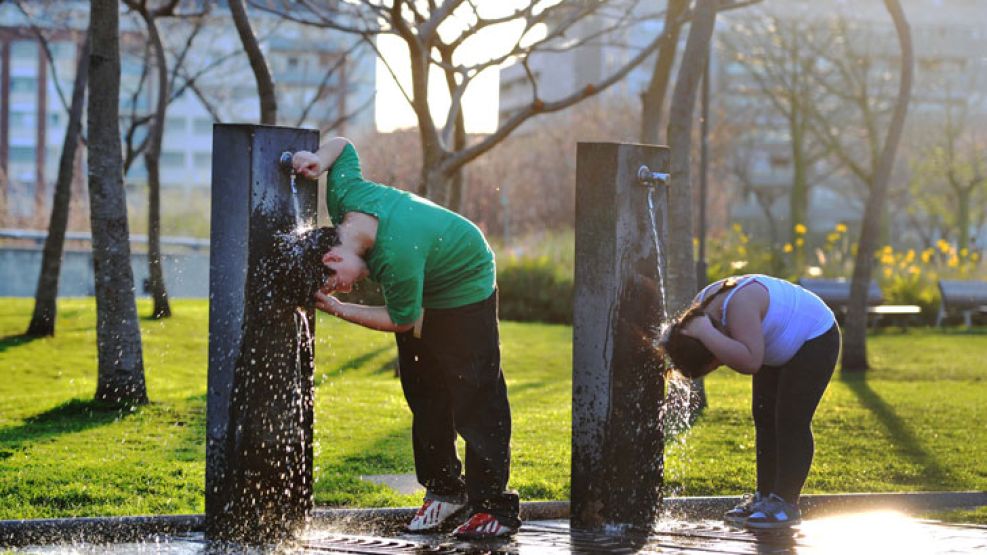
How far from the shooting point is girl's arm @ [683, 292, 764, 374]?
19.0 ft

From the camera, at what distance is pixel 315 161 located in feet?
18.1

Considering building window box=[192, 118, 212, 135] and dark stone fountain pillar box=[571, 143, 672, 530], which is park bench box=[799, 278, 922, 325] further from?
building window box=[192, 118, 212, 135]

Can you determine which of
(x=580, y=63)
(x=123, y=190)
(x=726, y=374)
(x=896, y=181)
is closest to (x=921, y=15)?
(x=580, y=63)

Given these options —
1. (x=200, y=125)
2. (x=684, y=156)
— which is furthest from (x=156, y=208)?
(x=200, y=125)

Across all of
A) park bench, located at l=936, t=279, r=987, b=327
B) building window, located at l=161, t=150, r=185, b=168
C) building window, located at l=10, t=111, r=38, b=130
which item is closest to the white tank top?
park bench, located at l=936, t=279, r=987, b=327

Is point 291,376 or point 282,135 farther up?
point 282,135

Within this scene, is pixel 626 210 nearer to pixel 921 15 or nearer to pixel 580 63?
pixel 580 63

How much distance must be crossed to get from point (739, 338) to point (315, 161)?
1.84m

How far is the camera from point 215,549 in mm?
5414

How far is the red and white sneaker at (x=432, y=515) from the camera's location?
594 centimetres

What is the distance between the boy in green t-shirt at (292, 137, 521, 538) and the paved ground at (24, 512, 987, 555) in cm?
22

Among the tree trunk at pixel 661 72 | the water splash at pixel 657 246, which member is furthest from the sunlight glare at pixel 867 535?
the tree trunk at pixel 661 72

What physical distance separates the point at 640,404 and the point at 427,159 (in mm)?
7249

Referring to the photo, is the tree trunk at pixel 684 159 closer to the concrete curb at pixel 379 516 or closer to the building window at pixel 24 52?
the concrete curb at pixel 379 516
